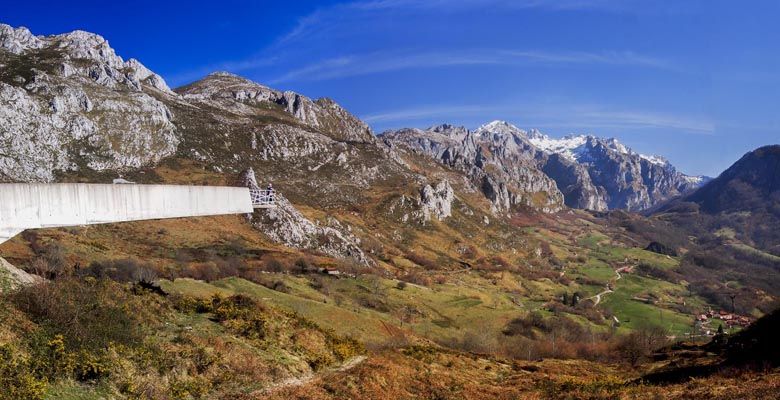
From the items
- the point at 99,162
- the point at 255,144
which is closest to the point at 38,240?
the point at 99,162

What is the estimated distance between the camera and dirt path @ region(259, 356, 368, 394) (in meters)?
21.7

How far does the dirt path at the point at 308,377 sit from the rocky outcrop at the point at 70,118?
344ft

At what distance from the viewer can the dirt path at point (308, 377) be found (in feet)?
71.3

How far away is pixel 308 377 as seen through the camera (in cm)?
2473

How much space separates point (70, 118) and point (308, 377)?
144m

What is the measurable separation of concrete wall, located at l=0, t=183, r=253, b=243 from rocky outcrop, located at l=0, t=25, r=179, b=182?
323 feet

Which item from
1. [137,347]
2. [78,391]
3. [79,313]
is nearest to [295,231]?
[137,347]

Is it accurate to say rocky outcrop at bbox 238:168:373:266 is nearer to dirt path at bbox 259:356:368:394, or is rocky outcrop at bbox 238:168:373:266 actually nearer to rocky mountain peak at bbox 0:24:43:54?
dirt path at bbox 259:356:368:394

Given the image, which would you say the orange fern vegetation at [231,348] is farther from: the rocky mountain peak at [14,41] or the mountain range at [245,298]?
the rocky mountain peak at [14,41]

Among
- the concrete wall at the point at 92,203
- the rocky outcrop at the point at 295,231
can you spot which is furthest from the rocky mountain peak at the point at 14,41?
the concrete wall at the point at 92,203

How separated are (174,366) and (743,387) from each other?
28415 mm

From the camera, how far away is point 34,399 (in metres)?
13.8

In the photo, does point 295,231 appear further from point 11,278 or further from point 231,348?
point 11,278

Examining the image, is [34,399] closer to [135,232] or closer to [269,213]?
[135,232]
